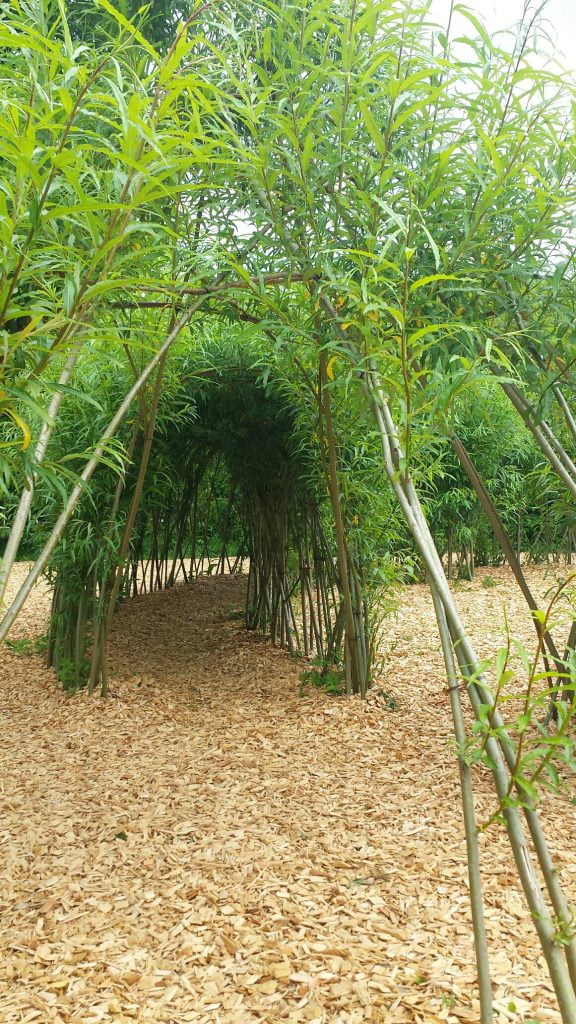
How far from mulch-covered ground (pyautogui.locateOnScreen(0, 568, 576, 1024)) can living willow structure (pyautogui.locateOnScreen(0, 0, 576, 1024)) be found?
0.28 metres

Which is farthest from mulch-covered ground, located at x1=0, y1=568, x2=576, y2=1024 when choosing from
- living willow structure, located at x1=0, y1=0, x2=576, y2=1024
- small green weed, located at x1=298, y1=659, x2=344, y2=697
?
living willow structure, located at x1=0, y1=0, x2=576, y2=1024

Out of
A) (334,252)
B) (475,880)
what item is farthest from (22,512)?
(475,880)

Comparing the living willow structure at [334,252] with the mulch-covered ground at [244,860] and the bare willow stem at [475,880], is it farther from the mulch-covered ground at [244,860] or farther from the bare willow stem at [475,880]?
the mulch-covered ground at [244,860]

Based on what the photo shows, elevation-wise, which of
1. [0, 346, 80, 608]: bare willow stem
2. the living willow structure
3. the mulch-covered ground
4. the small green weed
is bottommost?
the mulch-covered ground

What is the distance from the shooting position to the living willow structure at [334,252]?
3.64ft

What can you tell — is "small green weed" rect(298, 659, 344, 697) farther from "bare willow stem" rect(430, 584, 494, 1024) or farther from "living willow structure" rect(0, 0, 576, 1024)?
"bare willow stem" rect(430, 584, 494, 1024)

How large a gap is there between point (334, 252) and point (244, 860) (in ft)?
5.43

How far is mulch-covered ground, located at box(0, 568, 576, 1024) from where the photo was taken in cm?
162

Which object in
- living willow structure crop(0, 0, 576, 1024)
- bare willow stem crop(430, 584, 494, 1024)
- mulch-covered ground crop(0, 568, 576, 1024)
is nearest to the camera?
living willow structure crop(0, 0, 576, 1024)

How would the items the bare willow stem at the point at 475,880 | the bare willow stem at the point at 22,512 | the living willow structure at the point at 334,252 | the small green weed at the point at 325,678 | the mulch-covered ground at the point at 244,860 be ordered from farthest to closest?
the small green weed at the point at 325,678 → the mulch-covered ground at the point at 244,860 → the bare willow stem at the point at 22,512 → the bare willow stem at the point at 475,880 → the living willow structure at the point at 334,252

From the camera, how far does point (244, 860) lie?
7.09 feet

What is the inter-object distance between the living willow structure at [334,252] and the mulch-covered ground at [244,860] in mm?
282

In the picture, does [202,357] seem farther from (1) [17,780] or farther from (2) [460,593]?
(2) [460,593]

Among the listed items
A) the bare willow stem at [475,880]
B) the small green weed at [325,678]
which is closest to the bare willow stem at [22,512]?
the bare willow stem at [475,880]
